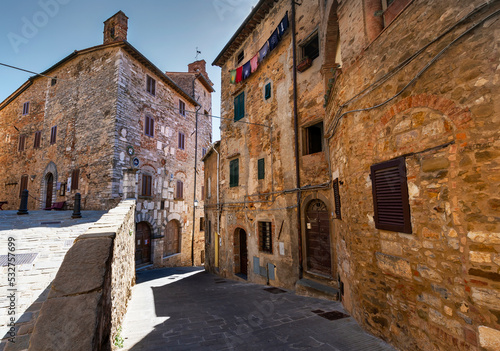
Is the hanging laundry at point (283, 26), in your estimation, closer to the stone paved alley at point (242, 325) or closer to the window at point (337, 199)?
the window at point (337, 199)

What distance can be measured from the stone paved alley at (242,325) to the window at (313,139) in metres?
4.73

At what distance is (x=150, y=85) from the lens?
16172 mm

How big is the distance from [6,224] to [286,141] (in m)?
8.83

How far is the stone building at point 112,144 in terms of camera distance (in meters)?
13.5

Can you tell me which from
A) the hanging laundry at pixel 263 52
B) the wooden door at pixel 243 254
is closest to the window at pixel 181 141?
the wooden door at pixel 243 254

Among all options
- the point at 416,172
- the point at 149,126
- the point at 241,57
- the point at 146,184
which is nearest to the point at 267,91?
the point at 241,57

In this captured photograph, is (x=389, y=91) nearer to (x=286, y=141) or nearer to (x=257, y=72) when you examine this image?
(x=286, y=141)

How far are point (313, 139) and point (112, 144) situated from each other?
10.8 meters

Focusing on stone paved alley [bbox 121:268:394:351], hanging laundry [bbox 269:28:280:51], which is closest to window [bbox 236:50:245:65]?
hanging laundry [bbox 269:28:280:51]

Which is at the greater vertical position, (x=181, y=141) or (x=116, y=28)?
(x=116, y=28)

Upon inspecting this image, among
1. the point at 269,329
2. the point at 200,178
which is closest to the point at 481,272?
the point at 269,329

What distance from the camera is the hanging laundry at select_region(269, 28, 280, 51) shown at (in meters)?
9.75

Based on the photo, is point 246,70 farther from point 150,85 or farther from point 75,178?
point 75,178

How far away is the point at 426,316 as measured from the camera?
3084 mm
